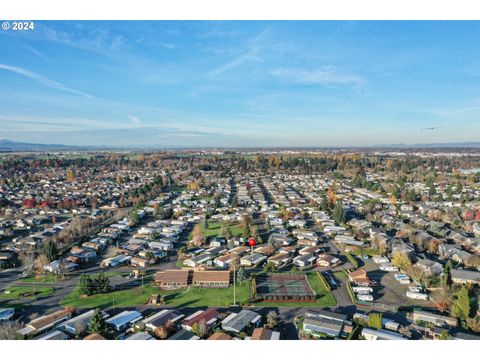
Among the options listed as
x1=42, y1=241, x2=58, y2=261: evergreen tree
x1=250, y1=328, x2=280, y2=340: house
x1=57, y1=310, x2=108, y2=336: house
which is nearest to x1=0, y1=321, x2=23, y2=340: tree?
x1=57, y1=310, x2=108, y2=336: house

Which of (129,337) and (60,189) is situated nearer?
(129,337)

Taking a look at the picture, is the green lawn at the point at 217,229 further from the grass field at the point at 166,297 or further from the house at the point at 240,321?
the house at the point at 240,321

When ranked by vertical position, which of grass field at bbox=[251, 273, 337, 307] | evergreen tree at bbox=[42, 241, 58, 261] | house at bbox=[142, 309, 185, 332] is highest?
evergreen tree at bbox=[42, 241, 58, 261]

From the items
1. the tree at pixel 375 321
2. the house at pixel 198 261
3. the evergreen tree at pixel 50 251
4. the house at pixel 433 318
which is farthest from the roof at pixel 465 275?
the evergreen tree at pixel 50 251

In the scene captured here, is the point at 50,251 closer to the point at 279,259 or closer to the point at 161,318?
the point at 161,318

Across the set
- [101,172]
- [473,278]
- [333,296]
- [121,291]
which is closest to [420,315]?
[333,296]

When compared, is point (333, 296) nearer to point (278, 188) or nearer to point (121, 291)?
point (121, 291)

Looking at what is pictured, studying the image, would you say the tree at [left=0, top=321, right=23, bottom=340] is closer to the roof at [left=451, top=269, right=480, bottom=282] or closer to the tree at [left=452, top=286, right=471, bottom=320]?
the tree at [left=452, top=286, right=471, bottom=320]
